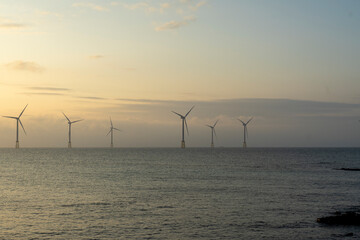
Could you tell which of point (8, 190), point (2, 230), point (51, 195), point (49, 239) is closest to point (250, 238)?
point (49, 239)

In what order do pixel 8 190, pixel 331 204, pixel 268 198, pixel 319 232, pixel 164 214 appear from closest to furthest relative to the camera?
1. pixel 319 232
2. pixel 164 214
3. pixel 331 204
4. pixel 268 198
5. pixel 8 190

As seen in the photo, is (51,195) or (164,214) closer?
(164,214)

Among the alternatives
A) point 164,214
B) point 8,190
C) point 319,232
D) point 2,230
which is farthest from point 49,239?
point 8,190

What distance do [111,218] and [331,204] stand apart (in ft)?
92.9

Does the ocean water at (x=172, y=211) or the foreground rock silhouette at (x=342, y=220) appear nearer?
the ocean water at (x=172, y=211)

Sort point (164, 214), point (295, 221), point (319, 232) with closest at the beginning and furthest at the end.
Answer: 1. point (319, 232)
2. point (295, 221)
3. point (164, 214)

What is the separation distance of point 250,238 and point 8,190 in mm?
49651

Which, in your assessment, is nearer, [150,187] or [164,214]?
[164,214]

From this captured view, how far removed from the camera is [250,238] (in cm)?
3756

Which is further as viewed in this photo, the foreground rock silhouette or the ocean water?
the foreground rock silhouette

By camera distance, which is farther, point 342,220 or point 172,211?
point 172,211

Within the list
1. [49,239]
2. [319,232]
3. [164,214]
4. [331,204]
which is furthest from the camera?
[331,204]

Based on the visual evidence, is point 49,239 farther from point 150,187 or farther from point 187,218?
point 150,187

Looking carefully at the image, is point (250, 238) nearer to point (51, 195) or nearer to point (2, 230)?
point (2, 230)
